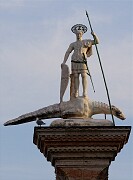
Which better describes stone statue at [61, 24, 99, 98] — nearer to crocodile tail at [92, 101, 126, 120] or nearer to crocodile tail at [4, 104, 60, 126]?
crocodile tail at [92, 101, 126, 120]

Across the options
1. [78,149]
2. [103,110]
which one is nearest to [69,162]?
[78,149]

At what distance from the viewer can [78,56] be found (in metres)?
16.0

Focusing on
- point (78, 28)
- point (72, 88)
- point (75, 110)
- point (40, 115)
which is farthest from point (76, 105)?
point (78, 28)

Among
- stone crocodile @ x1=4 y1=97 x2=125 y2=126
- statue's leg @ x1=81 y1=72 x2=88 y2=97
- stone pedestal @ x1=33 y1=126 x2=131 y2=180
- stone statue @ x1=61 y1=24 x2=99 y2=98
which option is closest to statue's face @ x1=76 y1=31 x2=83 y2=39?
stone statue @ x1=61 y1=24 x2=99 y2=98

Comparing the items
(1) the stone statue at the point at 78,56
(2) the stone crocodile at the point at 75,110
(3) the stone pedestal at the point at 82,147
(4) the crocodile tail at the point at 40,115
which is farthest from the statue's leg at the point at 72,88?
(3) the stone pedestal at the point at 82,147

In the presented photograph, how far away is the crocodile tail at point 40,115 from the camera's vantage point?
15727mm

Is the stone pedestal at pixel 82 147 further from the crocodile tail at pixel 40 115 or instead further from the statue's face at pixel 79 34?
the statue's face at pixel 79 34

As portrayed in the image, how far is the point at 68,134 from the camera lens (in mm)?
14328

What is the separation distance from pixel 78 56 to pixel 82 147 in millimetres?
2662

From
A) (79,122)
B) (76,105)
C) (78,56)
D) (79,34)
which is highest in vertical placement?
(79,34)

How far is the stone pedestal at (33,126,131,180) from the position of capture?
14344 millimetres

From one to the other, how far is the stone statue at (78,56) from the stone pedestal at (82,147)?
Result: 1563 mm

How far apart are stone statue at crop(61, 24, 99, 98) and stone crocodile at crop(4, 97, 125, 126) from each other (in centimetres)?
28

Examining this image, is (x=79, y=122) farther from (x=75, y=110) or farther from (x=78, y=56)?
(x=78, y=56)
